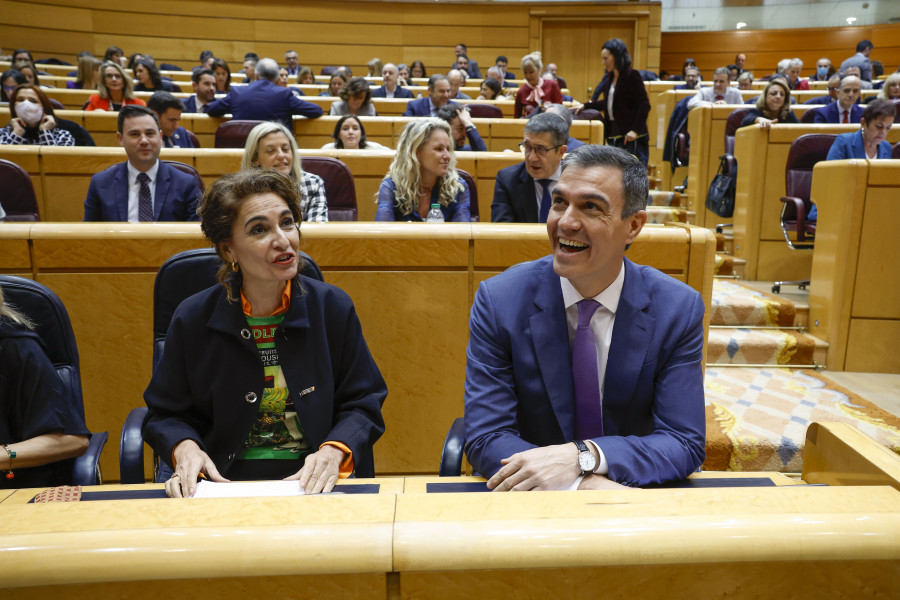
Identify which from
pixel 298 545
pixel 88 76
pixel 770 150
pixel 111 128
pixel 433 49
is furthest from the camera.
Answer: pixel 433 49

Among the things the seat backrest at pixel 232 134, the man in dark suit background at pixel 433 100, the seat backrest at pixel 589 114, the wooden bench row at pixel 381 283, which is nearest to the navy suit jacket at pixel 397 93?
the man in dark suit background at pixel 433 100

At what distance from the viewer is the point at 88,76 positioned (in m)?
6.36

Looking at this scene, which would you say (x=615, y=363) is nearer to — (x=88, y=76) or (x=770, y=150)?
(x=770, y=150)

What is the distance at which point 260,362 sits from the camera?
1.28 m

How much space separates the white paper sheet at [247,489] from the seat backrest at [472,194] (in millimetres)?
2111

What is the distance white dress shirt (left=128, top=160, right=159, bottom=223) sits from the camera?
2703mm

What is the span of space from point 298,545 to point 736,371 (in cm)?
260

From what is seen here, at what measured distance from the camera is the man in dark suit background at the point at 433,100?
5.19 m

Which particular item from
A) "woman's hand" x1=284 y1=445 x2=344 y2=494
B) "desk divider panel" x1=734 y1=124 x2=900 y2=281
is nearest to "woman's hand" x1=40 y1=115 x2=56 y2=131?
"woman's hand" x1=284 y1=445 x2=344 y2=494

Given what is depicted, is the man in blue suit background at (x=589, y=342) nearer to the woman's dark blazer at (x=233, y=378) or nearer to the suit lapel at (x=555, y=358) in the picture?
the suit lapel at (x=555, y=358)

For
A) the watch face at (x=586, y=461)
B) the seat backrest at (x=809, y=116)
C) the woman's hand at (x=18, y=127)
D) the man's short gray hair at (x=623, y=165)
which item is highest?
the seat backrest at (x=809, y=116)

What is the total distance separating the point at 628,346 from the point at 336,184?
6.98 feet

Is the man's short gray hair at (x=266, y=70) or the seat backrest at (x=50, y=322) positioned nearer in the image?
the seat backrest at (x=50, y=322)

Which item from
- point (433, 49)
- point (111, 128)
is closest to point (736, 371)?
point (111, 128)
